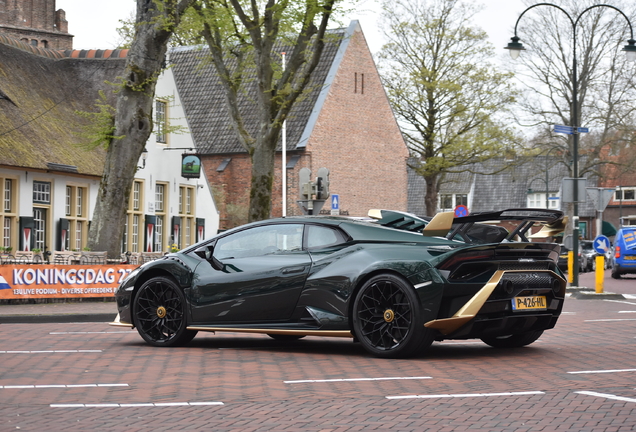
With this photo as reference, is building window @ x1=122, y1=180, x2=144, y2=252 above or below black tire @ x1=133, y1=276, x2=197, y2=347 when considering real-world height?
above

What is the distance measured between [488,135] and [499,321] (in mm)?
40763

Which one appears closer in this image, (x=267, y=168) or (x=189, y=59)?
(x=267, y=168)

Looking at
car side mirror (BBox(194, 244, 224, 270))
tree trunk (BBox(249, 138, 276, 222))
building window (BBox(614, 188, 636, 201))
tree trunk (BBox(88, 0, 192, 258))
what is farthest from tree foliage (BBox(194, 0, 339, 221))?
building window (BBox(614, 188, 636, 201))

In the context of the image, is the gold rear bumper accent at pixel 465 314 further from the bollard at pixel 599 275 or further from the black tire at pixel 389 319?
→ the bollard at pixel 599 275

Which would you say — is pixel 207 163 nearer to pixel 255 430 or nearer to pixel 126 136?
pixel 126 136

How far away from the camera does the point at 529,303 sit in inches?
372

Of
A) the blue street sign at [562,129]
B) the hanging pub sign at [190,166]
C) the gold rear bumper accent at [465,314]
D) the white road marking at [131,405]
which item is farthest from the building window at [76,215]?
the white road marking at [131,405]

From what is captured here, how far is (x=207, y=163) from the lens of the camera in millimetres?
48188

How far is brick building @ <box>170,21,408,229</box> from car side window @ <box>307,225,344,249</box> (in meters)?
34.1

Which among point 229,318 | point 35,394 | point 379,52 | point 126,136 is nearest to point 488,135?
point 379,52

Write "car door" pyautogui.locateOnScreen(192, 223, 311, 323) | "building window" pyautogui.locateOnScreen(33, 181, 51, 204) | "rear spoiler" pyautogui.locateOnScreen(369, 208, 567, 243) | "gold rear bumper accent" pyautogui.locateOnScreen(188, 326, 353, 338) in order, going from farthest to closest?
"building window" pyautogui.locateOnScreen(33, 181, 51, 204) < "car door" pyautogui.locateOnScreen(192, 223, 311, 323) < "gold rear bumper accent" pyautogui.locateOnScreen(188, 326, 353, 338) < "rear spoiler" pyautogui.locateOnScreen(369, 208, 567, 243)

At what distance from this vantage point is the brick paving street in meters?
6.18

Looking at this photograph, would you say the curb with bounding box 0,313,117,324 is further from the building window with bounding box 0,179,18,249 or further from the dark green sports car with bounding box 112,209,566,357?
the building window with bounding box 0,179,18,249

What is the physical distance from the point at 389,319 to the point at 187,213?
2910 cm
